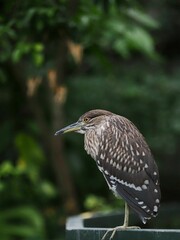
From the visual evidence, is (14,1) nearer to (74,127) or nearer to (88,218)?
(74,127)

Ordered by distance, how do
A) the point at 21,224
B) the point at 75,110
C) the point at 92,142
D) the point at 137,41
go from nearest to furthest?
1. the point at 92,142
2. the point at 137,41
3. the point at 21,224
4. the point at 75,110

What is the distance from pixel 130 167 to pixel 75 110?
4.84m

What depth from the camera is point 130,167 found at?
5.85m

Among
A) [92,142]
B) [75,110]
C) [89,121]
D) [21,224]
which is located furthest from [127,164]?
[75,110]

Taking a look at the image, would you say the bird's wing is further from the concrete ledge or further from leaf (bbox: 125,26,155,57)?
leaf (bbox: 125,26,155,57)

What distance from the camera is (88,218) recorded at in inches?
254

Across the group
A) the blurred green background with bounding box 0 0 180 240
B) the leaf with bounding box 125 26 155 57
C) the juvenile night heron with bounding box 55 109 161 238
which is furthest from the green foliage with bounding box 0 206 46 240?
the juvenile night heron with bounding box 55 109 161 238

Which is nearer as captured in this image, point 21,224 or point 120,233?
point 120,233

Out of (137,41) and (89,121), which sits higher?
(137,41)

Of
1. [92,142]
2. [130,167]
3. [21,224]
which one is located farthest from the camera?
[21,224]

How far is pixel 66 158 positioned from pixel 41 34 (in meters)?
3.55

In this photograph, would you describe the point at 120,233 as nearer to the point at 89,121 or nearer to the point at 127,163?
the point at 127,163

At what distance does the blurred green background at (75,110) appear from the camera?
886 centimetres

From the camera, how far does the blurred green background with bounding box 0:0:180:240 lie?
8859 millimetres
